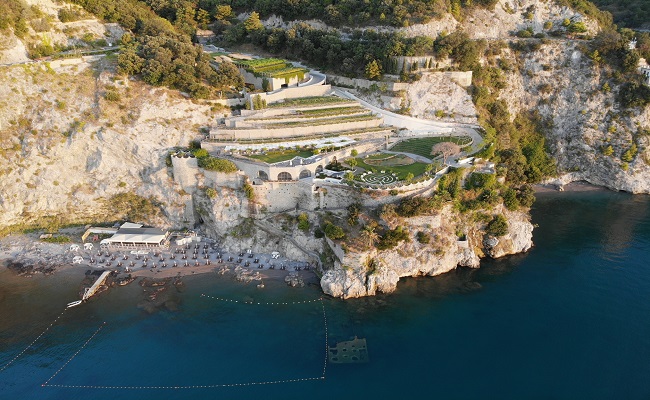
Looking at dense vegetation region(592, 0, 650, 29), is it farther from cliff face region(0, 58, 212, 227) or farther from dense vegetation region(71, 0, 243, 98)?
cliff face region(0, 58, 212, 227)

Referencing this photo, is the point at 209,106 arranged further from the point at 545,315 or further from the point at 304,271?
the point at 545,315

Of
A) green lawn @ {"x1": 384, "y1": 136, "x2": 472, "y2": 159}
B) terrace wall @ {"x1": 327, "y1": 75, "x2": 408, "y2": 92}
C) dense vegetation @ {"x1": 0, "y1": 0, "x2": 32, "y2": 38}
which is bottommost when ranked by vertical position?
green lawn @ {"x1": 384, "y1": 136, "x2": 472, "y2": 159}

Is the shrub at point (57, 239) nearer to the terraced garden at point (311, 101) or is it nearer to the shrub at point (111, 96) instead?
the shrub at point (111, 96)

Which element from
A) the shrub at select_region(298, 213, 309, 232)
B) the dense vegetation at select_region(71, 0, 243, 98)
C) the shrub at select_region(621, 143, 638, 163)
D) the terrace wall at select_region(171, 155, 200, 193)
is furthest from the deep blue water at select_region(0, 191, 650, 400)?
the dense vegetation at select_region(71, 0, 243, 98)

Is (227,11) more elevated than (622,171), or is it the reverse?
(227,11)

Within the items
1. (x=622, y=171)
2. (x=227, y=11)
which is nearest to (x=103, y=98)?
(x=227, y=11)
